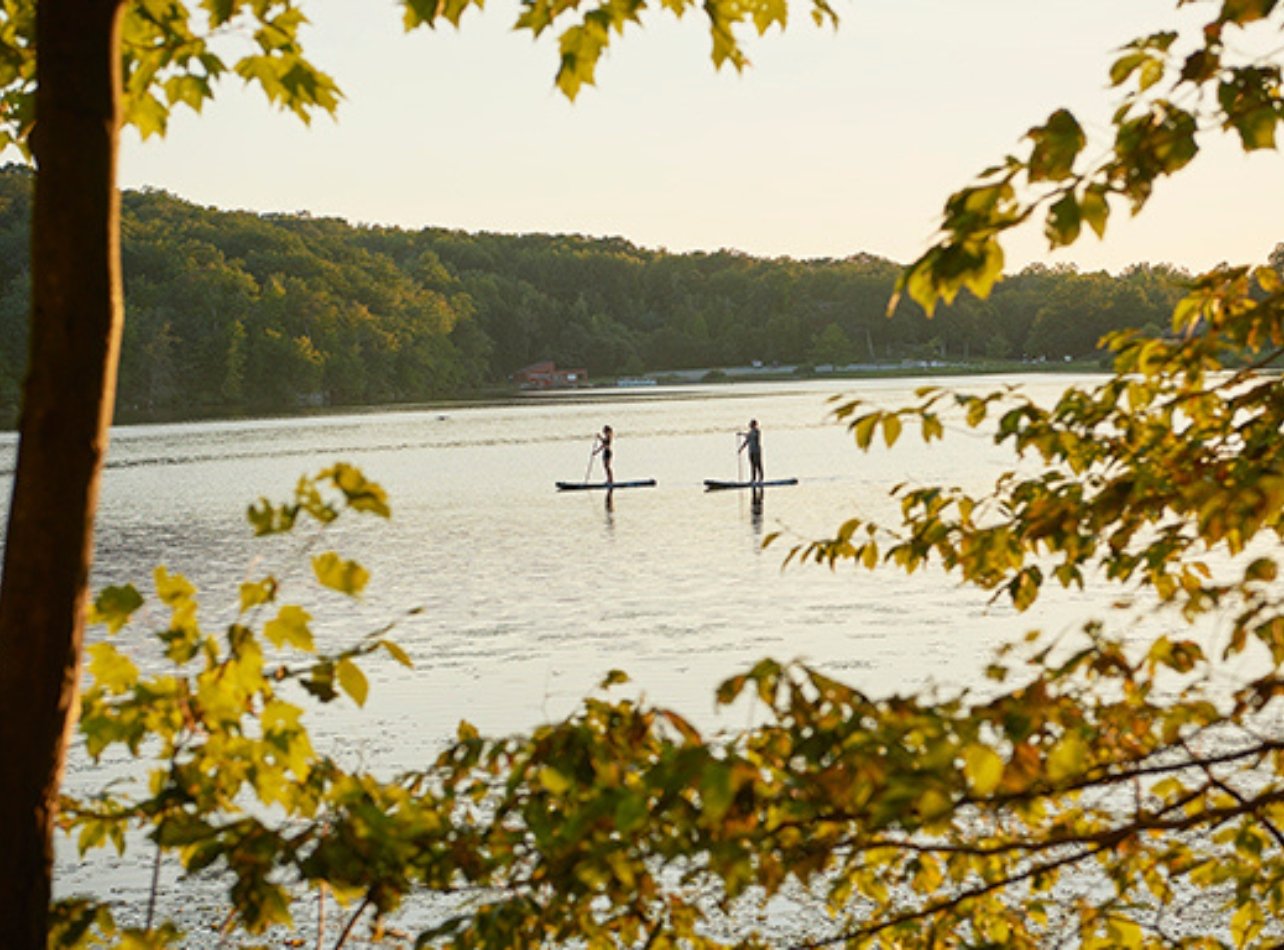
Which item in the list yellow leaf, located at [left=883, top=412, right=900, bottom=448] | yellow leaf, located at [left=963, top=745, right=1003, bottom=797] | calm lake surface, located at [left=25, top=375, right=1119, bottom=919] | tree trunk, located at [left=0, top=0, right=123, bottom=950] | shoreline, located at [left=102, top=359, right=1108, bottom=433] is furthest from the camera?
shoreline, located at [left=102, top=359, right=1108, bottom=433]

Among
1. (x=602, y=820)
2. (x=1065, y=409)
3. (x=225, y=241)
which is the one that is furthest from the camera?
(x=225, y=241)

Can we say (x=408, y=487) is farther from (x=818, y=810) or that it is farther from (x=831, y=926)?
(x=818, y=810)

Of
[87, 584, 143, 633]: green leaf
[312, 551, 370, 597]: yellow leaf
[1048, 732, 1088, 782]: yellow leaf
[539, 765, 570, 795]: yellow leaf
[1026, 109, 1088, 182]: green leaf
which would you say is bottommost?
[539, 765, 570, 795]: yellow leaf

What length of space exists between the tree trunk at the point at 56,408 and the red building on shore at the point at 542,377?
189 metres

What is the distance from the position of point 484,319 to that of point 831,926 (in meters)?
184

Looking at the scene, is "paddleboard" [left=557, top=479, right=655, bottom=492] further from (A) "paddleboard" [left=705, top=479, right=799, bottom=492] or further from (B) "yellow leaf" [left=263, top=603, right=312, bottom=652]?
(B) "yellow leaf" [left=263, top=603, right=312, bottom=652]

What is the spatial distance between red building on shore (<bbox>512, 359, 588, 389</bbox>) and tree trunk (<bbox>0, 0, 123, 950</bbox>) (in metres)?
189

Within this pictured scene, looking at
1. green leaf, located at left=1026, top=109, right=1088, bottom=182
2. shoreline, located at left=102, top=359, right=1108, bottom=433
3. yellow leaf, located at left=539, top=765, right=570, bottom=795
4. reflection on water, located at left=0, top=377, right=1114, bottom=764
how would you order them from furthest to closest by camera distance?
shoreline, located at left=102, top=359, right=1108, bottom=433 < reflection on water, located at left=0, top=377, right=1114, bottom=764 < green leaf, located at left=1026, top=109, right=1088, bottom=182 < yellow leaf, located at left=539, top=765, right=570, bottom=795

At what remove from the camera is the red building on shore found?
630ft

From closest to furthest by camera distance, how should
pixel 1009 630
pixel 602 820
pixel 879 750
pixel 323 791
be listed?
pixel 879 750 < pixel 602 820 < pixel 323 791 < pixel 1009 630

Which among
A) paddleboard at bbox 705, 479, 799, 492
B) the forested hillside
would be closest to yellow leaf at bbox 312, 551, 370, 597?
paddleboard at bbox 705, 479, 799, 492

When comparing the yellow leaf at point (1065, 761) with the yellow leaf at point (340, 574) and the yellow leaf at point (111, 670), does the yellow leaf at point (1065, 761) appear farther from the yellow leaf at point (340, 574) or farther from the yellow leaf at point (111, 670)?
the yellow leaf at point (111, 670)

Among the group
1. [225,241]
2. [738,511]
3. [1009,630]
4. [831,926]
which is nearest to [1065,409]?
[831,926]

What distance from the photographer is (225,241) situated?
166 meters
